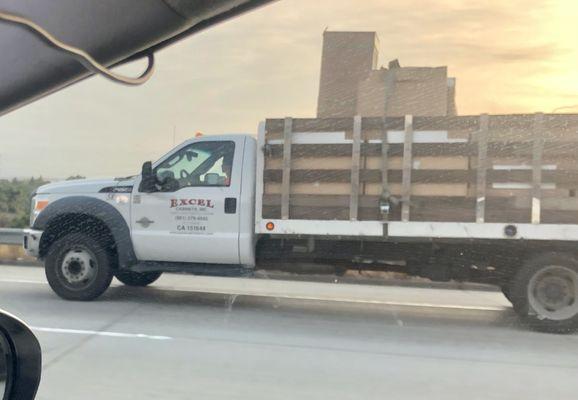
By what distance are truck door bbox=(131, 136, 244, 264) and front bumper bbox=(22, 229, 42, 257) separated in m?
1.27

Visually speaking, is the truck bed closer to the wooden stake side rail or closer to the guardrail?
the wooden stake side rail

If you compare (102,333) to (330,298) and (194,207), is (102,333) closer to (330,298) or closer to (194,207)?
(194,207)

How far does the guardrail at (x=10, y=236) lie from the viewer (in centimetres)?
805

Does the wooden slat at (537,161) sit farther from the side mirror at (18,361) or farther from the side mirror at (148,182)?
the side mirror at (18,361)

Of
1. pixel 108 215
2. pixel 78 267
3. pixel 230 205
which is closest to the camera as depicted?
pixel 230 205

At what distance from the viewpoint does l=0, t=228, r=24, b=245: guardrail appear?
26.4 feet

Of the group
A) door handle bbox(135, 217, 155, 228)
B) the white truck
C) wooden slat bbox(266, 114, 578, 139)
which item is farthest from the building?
door handle bbox(135, 217, 155, 228)

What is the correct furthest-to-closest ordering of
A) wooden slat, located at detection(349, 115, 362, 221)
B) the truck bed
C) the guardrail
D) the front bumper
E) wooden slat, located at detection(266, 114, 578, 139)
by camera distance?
the guardrail, the front bumper, wooden slat, located at detection(349, 115, 362, 221), the truck bed, wooden slat, located at detection(266, 114, 578, 139)

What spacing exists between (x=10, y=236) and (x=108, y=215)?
6.80 ft

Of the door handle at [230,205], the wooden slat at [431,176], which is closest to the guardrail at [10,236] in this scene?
the door handle at [230,205]

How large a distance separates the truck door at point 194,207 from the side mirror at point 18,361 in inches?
205

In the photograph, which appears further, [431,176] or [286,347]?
[431,176]

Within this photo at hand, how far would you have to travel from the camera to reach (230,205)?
6.95m

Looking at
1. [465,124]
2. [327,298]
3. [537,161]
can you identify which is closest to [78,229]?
[327,298]
